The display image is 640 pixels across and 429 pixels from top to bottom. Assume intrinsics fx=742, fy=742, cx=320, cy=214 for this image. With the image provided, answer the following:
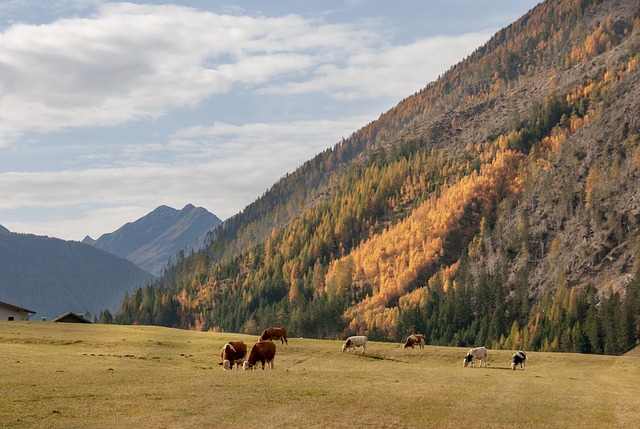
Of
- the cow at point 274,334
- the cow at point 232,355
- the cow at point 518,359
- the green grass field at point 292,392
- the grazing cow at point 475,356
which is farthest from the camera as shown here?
the cow at point 274,334

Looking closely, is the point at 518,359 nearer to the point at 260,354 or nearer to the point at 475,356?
the point at 475,356

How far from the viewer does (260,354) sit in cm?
6147

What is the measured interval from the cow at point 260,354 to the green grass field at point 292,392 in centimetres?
273

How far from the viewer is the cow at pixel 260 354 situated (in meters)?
61.2

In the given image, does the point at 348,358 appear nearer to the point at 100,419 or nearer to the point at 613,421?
the point at 613,421

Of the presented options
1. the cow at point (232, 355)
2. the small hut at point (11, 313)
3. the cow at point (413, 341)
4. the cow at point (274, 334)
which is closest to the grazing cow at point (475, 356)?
the cow at point (413, 341)

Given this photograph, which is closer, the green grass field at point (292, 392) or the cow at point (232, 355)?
the green grass field at point (292, 392)

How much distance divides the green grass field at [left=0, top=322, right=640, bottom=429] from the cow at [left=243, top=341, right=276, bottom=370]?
273 centimetres

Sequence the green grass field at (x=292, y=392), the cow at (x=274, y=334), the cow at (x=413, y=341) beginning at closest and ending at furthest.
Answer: the green grass field at (x=292, y=392), the cow at (x=274, y=334), the cow at (x=413, y=341)

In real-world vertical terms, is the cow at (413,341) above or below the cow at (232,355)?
above

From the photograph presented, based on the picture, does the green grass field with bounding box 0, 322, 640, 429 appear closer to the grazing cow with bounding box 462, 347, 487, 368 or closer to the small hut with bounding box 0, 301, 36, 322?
the grazing cow with bounding box 462, 347, 487, 368

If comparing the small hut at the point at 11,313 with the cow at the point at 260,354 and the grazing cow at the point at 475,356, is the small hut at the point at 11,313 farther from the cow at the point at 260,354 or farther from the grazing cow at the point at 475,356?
the grazing cow at the point at 475,356

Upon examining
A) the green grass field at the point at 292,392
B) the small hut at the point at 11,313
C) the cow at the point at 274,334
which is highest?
the small hut at the point at 11,313

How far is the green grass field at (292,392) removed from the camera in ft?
121
